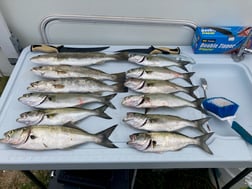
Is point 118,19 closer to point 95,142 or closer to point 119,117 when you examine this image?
point 119,117

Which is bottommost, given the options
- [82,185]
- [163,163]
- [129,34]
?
[82,185]

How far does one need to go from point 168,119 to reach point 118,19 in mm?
580

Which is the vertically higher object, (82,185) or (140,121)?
(140,121)

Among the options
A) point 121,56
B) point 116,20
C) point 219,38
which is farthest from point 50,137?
point 219,38

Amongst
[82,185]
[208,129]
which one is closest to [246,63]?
[208,129]

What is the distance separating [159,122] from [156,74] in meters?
0.26

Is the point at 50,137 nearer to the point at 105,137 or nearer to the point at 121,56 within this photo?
the point at 105,137

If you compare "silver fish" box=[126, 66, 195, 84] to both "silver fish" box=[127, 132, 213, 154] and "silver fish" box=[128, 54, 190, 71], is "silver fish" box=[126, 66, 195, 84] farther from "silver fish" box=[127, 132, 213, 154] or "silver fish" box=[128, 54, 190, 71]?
"silver fish" box=[127, 132, 213, 154]

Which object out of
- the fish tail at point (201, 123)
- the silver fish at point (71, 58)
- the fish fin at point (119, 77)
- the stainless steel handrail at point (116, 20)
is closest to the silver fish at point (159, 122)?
the fish tail at point (201, 123)

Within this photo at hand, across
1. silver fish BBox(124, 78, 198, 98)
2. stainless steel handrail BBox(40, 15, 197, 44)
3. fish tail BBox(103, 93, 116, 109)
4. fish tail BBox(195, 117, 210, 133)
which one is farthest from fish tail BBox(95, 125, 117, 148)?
stainless steel handrail BBox(40, 15, 197, 44)

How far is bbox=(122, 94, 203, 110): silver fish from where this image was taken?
90 centimetres

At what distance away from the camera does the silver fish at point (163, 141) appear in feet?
2.57

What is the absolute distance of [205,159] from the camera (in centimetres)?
79

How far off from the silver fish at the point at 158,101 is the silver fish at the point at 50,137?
0.17 meters
